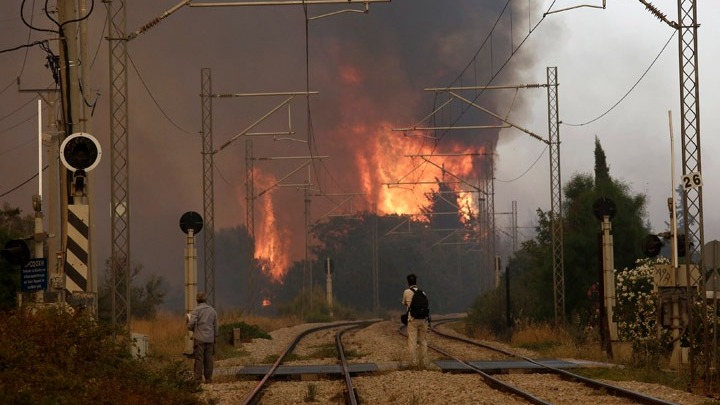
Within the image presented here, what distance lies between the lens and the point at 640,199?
52156 mm

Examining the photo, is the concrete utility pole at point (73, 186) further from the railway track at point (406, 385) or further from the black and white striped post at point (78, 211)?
the railway track at point (406, 385)

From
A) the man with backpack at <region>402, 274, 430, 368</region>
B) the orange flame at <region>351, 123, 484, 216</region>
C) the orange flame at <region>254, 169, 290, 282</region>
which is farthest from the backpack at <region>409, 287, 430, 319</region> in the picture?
the orange flame at <region>254, 169, 290, 282</region>

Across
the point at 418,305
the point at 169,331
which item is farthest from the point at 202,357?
the point at 169,331

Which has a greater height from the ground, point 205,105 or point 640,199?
point 205,105

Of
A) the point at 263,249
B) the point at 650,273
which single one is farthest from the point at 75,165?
the point at 263,249

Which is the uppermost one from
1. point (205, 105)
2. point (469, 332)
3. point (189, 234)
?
point (205, 105)

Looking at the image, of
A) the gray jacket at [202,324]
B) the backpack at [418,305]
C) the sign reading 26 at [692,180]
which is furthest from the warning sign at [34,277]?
the sign reading 26 at [692,180]

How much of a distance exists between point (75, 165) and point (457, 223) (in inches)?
5079

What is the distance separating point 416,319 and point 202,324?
5535 millimetres

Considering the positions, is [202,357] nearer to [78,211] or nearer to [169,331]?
[78,211]

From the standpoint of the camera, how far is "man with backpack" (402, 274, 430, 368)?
26859 millimetres

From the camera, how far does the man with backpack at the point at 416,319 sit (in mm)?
26859

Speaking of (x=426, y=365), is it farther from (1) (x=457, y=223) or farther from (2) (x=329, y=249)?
(1) (x=457, y=223)

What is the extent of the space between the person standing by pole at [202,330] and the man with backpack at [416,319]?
4945 mm
